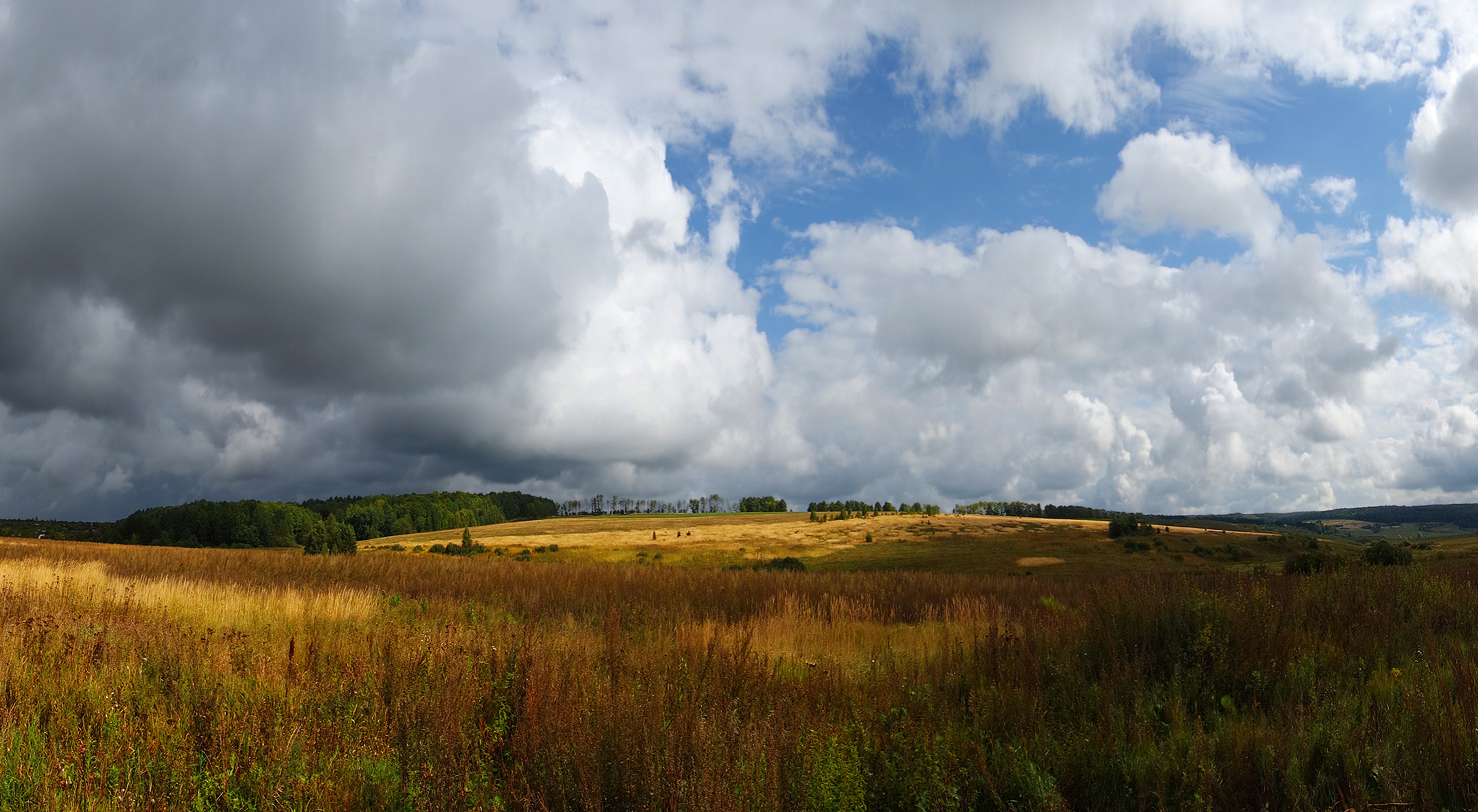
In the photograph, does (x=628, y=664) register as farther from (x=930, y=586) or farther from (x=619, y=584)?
(x=930, y=586)

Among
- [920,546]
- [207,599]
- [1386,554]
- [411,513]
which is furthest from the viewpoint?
[411,513]

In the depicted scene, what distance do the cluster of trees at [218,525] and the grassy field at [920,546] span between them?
210ft

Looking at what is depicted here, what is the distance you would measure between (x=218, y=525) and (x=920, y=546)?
132514mm

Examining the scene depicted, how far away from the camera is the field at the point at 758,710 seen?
4.63 meters

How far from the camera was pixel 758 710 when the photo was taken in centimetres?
605

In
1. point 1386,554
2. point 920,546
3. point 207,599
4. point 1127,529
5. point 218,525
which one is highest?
point 207,599

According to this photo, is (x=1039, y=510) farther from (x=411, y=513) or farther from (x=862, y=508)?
(x=411, y=513)

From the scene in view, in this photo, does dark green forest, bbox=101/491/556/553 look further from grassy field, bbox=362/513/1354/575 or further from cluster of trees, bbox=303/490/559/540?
grassy field, bbox=362/513/1354/575

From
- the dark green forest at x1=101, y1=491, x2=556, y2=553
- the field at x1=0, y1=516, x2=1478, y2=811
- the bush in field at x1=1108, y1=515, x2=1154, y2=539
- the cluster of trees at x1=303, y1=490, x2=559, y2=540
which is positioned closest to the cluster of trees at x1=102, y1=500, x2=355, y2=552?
the dark green forest at x1=101, y1=491, x2=556, y2=553

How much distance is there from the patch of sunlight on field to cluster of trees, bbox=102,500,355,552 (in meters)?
122

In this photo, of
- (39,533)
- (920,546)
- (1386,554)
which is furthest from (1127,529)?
(39,533)

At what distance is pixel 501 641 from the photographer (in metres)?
8.46

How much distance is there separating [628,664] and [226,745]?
383cm

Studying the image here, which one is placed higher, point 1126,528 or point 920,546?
point 1126,528
